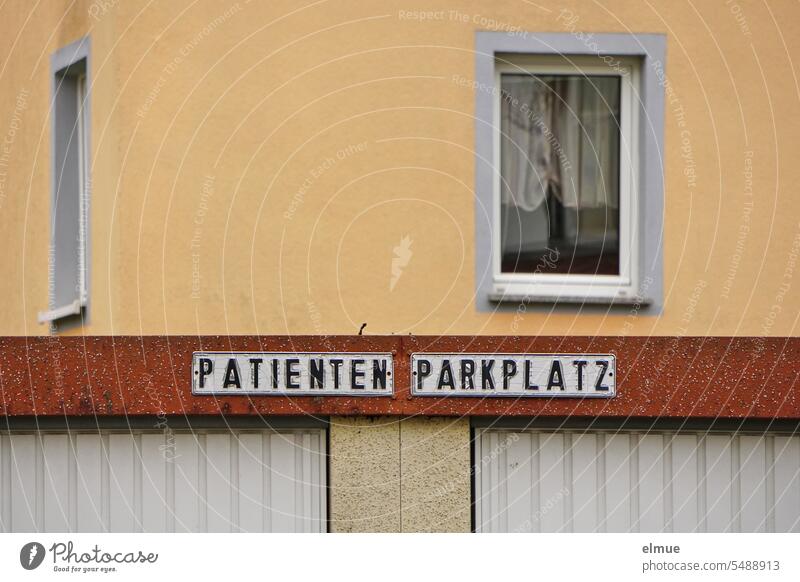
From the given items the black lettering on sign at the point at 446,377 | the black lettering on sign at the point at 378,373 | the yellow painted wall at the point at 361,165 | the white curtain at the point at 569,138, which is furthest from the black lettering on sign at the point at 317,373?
the white curtain at the point at 569,138

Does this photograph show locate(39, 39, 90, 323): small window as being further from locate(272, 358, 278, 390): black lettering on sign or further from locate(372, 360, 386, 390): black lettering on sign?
locate(372, 360, 386, 390): black lettering on sign

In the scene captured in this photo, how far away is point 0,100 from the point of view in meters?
11.3

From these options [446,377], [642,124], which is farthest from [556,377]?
[642,124]

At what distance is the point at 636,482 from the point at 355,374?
1.48 meters

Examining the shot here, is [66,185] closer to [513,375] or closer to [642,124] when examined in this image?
[642,124]

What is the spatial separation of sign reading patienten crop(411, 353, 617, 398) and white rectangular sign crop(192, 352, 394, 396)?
191 mm

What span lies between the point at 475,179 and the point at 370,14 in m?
1.30

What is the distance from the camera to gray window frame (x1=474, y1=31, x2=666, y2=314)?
948 centimetres

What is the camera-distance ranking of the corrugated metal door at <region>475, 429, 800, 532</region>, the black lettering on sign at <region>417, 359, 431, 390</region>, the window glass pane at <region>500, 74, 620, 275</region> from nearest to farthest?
1. the black lettering on sign at <region>417, 359, 431, 390</region>
2. the corrugated metal door at <region>475, 429, 800, 532</region>
3. the window glass pane at <region>500, 74, 620, 275</region>

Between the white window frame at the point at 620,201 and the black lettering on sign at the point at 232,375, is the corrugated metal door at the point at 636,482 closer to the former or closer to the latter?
the black lettering on sign at the point at 232,375

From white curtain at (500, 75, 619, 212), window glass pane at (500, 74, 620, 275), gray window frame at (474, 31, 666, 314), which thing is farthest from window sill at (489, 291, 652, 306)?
white curtain at (500, 75, 619, 212)

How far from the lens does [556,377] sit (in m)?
6.47

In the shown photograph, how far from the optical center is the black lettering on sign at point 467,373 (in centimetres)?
645
